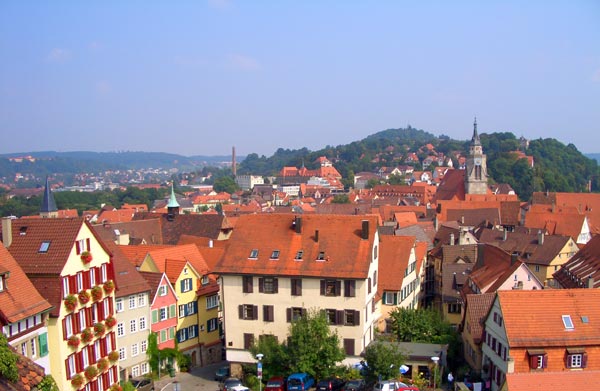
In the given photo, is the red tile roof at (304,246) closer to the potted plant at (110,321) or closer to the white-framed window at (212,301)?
the white-framed window at (212,301)

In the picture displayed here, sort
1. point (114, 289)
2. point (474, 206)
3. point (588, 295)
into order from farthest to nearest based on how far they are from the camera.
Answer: point (474, 206) < point (114, 289) < point (588, 295)

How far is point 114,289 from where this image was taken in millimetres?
37469

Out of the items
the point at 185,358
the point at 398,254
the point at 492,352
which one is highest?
the point at 398,254

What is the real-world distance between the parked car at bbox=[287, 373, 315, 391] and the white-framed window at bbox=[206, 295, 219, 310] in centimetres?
1340

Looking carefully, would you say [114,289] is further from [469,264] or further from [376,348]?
[469,264]

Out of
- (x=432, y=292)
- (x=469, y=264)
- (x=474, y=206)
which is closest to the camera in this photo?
(x=469, y=264)

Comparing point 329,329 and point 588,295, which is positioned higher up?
point 588,295

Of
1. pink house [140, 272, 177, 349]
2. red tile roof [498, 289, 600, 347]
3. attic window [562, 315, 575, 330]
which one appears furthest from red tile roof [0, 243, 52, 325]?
attic window [562, 315, 575, 330]

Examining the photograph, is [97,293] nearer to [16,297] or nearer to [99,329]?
[99,329]

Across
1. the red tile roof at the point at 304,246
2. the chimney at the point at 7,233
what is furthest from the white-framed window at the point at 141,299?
the chimney at the point at 7,233

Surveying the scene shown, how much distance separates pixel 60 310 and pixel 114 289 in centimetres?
543

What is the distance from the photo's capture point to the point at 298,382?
36.9 m

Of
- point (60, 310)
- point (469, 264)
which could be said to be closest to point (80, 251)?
point (60, 310)

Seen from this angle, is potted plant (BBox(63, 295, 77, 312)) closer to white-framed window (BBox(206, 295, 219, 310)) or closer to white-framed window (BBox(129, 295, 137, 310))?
white-framed window (BBox(129, 295, 137, 310))
